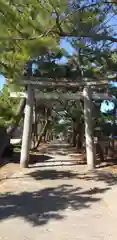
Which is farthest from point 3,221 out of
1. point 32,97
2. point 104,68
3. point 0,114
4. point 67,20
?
point 32,97

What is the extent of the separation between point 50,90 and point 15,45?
906 centimetres

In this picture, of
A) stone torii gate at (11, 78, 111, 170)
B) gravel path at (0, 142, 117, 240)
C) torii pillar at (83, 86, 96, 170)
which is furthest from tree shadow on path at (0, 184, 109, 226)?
stone torii gate at (11, 78, 111, 170)

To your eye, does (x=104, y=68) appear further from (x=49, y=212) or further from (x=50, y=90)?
(x=49, y=212)

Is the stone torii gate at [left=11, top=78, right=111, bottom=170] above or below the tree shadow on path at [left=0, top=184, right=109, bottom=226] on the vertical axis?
above

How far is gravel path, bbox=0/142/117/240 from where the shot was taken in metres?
5.64

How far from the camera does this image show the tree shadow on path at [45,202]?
663cm

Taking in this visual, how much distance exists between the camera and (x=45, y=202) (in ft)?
25.4

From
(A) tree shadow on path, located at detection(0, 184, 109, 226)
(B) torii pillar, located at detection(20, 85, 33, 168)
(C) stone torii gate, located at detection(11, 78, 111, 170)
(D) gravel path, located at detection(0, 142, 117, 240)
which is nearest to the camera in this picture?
(D) gravel path, located at detection(0, 142, 117, 240)

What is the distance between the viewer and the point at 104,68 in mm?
11711

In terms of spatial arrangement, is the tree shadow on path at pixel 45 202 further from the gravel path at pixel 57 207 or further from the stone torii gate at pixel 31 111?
the stone torii gate at pixel 31 111

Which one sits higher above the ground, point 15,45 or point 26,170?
point 15,45

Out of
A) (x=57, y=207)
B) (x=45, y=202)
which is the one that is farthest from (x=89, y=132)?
(x=57, y=207)

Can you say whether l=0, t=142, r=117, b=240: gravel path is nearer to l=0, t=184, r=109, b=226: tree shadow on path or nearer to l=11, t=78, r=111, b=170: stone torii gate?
l=0, t=184, r=109, b=226: tree shadow on path

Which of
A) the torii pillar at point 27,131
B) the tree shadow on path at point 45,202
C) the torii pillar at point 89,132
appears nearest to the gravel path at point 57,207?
the tree shadow on path at point 45,202
